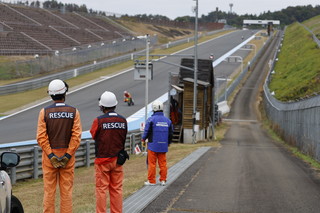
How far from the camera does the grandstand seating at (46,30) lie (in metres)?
68.6

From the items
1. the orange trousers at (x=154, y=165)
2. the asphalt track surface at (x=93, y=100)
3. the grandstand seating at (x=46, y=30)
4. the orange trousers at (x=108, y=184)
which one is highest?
the grandstand seating at (x=46, y=30)

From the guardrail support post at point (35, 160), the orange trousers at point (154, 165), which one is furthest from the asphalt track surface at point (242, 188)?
the guardrail support post at point (35, 160)

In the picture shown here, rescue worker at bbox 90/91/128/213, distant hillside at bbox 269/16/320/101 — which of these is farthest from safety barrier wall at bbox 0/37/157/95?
rescue worker at bbox 90/91/128/213

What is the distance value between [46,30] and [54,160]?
75.0 meters

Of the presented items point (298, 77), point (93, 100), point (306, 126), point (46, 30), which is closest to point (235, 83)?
point (298, 77)

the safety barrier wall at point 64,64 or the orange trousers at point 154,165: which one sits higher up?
the safety barrier wall at point 64,64

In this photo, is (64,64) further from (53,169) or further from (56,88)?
(53,169)

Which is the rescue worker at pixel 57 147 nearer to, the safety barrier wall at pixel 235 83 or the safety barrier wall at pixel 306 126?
the safety barrier wall at pixel 306 126

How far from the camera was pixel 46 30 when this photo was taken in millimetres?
79750

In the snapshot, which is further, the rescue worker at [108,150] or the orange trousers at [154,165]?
the orange trousers at [154,165]

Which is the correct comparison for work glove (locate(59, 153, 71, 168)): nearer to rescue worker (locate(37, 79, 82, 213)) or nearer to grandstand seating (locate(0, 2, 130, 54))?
rescue worker (locate(37, 79, 82, 213))

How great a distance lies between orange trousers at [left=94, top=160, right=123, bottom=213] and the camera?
8.10 metres

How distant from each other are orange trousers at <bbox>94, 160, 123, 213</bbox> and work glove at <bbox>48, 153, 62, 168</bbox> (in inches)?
39.6

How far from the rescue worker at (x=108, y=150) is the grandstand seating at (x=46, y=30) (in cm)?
5563
